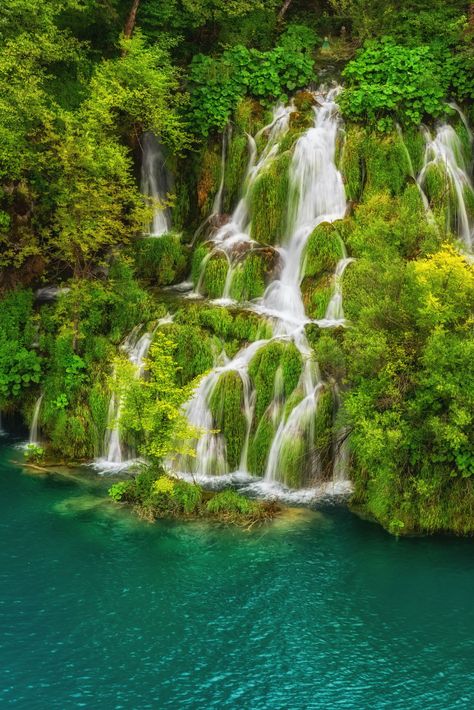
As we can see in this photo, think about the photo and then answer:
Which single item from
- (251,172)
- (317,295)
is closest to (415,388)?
(317,295)

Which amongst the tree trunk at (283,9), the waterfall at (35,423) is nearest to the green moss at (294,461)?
the waterfall at (35,423)

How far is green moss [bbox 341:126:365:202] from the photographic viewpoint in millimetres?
21891

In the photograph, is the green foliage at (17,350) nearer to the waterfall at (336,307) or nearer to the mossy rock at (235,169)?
the mossy rock at (235,169)

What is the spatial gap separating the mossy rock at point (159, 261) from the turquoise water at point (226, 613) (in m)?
8.48

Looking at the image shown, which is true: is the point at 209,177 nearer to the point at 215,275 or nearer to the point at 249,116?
the point at 249,116

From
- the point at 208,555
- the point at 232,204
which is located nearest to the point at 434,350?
the point at 208,555

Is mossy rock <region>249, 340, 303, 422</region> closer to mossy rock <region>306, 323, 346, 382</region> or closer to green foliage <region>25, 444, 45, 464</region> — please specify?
mossy rock <region>306, 323, 346, 382</region>

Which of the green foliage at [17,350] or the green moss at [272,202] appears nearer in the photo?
the green foliage at [17,350]

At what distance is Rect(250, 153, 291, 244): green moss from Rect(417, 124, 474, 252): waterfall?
4.13m

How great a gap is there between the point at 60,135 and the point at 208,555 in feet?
39.5

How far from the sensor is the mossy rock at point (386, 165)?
21578 millimetres

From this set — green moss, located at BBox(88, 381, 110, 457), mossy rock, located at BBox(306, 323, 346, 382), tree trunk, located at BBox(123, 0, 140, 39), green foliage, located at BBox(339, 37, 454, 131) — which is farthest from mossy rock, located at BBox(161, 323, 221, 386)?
tree trunk, located at BBox(123, 0, 140, 39)

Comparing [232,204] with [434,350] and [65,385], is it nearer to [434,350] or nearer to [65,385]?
[65,385]

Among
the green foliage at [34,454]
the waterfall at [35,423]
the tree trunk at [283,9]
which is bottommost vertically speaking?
the green foliage at [34,454]
